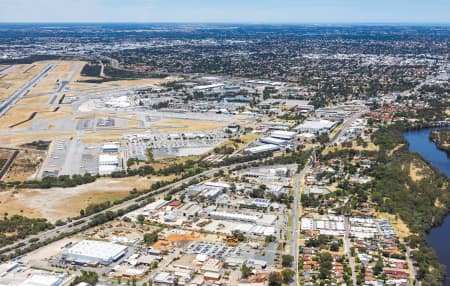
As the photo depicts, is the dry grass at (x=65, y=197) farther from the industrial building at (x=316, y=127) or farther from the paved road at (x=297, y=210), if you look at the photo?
the industrial building at (x=316, y=127)

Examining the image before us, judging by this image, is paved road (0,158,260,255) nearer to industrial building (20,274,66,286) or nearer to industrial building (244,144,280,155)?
industrial building (20,274,66,286)

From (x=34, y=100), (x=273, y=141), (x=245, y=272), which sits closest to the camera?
(x=245, y=272)

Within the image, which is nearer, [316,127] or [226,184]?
[226,184]

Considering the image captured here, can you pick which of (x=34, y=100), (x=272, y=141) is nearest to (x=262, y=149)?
(x=272, y=141)

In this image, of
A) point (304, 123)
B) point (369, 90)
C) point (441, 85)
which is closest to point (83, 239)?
point (304, 123)

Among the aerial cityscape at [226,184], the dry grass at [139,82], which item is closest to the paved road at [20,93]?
the aerial cityscape at [226,184]

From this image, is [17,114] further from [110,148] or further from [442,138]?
[442,138]

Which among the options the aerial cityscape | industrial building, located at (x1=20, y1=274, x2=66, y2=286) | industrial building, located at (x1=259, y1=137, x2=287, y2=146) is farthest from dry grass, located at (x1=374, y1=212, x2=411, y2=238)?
industrial building, located at (x1=20, y1=274, x2=66, y2=286)
